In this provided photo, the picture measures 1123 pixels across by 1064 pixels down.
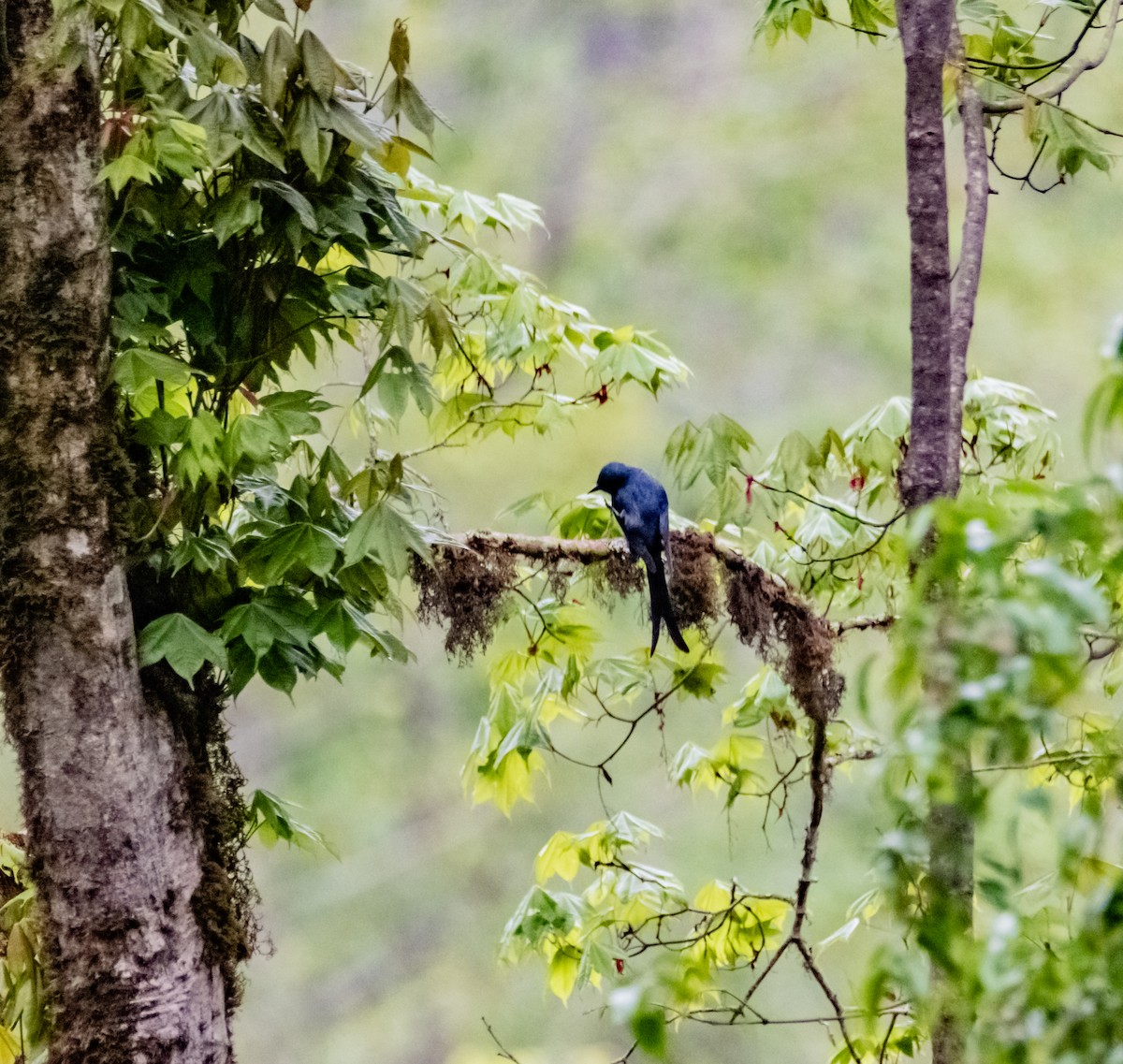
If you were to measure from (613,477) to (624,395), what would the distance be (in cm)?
454

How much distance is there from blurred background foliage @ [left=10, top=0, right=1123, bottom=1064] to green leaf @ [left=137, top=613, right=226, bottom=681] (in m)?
5.70

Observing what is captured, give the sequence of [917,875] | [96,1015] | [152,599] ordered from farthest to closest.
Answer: [152,599] < [96,1015] < [917,875]

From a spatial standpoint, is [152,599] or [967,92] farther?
[967,92]

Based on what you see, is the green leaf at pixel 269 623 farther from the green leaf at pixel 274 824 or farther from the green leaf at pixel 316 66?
the green leaf at pixel 316 66

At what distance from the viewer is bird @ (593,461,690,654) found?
239cm

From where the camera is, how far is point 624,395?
7.48 meters

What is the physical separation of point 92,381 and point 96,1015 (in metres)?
0.94

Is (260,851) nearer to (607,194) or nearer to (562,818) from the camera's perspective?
(562,818)

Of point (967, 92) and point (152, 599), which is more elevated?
point (967, 92)

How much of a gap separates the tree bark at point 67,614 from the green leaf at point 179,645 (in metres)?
0.04

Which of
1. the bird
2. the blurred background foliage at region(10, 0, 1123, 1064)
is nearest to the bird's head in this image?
the bird

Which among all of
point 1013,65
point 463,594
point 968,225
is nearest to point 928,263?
point 968,225

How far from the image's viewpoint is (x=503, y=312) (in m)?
2.37

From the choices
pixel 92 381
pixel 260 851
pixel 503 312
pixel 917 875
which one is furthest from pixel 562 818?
pixel 917 875
